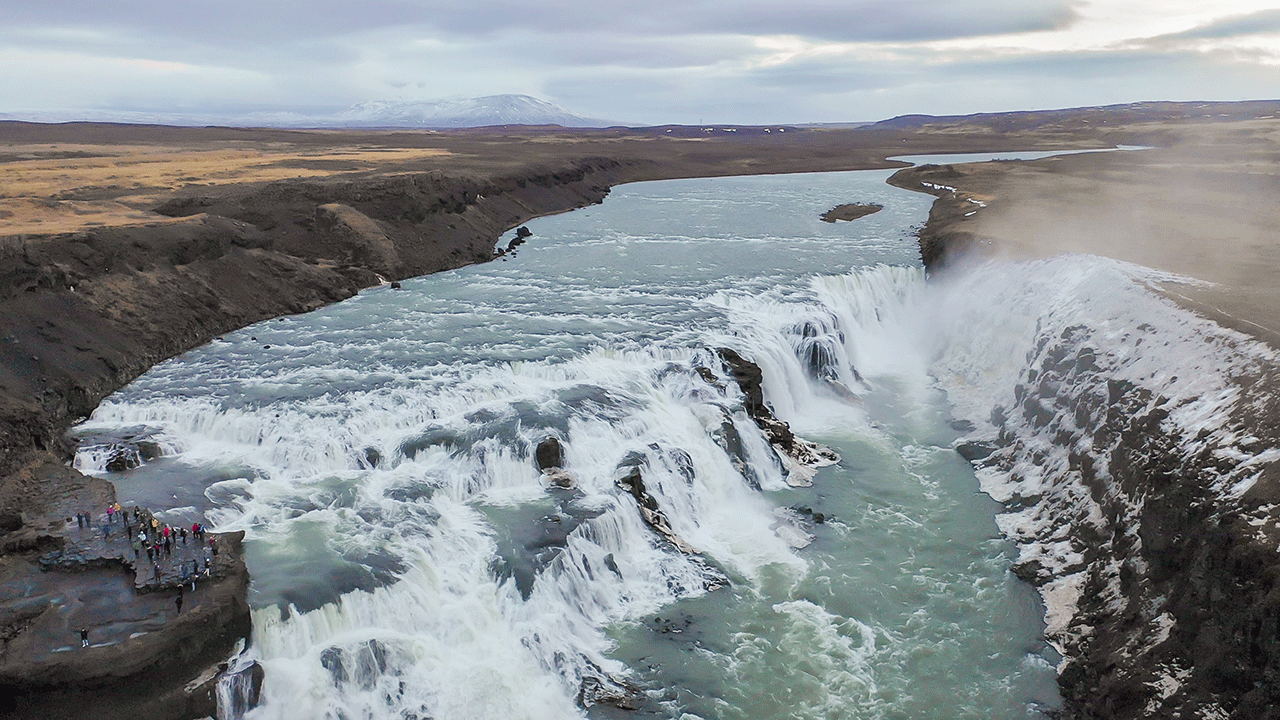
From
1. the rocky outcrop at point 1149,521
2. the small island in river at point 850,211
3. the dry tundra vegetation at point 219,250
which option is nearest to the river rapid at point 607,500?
the rocky outcrop at point 1149,521

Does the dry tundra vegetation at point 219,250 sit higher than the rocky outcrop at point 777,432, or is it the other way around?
the dry tundra vegetation at point 219,250

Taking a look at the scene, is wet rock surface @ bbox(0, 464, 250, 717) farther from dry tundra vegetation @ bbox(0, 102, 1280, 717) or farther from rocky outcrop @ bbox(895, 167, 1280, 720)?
rocky outcrop @ bbox(895, 167, 1280, 720)

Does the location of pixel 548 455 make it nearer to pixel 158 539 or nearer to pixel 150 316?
pixel 158 539

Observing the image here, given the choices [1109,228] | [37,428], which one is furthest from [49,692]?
[1109,228]

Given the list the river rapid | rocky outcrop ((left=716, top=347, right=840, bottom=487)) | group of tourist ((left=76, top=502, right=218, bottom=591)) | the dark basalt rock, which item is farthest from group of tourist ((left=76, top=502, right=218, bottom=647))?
rocky outcrop ((left=716, top=347, right=840, bottom=487))

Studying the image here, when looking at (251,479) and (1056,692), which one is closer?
(1056,692)

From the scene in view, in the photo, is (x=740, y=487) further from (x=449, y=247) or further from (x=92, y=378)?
(x=449, y=247)

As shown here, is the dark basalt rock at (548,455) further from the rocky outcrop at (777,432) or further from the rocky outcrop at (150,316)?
the rocky outcrop at (150,316)
